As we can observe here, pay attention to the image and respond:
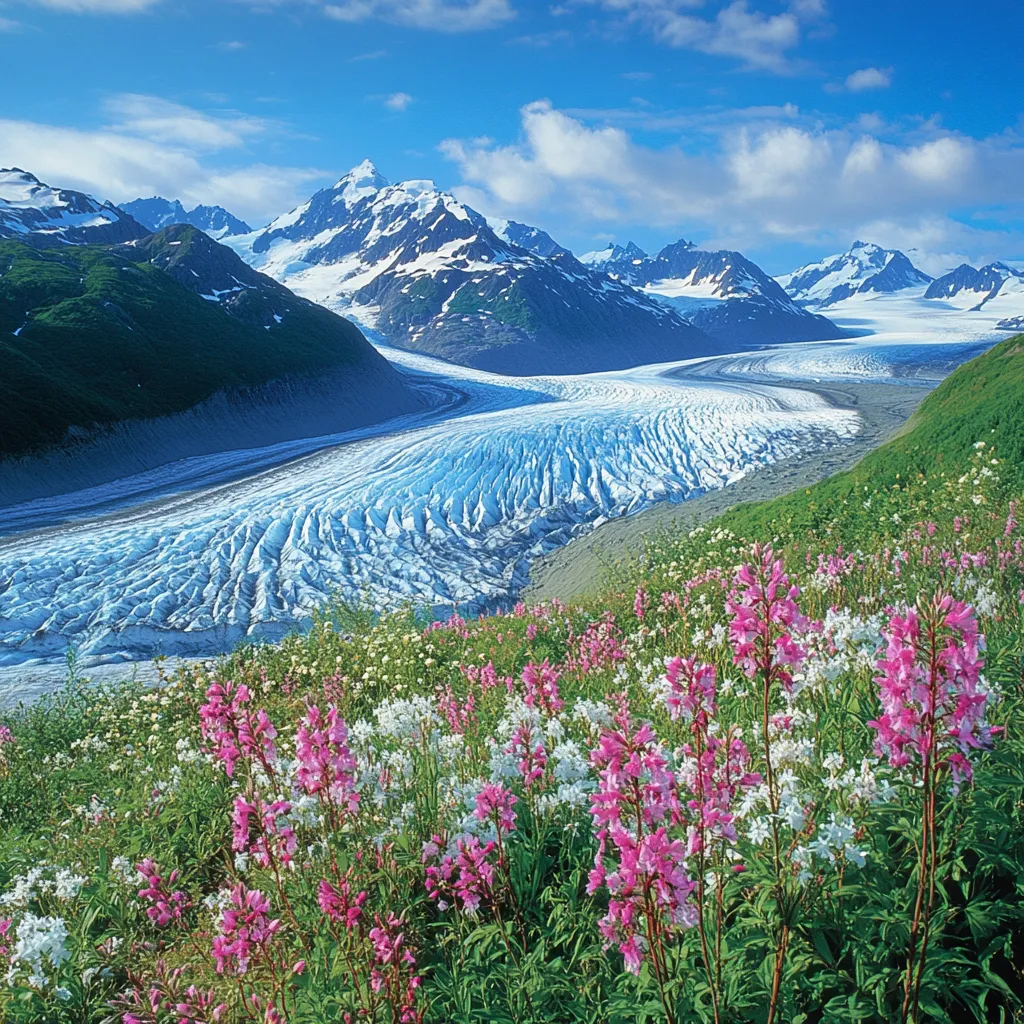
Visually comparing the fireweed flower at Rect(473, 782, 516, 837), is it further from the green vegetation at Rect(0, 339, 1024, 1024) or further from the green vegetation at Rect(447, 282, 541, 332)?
the green vegetation at Rect(447, 282, 541, 332)

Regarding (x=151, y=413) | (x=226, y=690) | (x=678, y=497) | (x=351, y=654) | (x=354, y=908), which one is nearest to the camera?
(x=354, y=908)

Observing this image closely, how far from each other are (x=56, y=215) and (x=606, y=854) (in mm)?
146922

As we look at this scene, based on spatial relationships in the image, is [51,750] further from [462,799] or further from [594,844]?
[594,844]

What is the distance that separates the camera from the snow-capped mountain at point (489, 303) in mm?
124188

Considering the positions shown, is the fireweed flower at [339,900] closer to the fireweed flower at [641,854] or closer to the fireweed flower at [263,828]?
the fireweed flower at [263,828]

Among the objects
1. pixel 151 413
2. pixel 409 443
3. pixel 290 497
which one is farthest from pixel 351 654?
pixel 151 413

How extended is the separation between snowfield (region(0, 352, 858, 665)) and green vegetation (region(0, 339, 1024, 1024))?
13.5 meters

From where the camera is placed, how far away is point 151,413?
1599 inches

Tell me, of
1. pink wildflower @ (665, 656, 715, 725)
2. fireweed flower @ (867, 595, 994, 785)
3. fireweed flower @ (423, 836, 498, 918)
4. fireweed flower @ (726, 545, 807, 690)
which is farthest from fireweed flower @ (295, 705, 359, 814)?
fireweed flower @ (867, 595, 994, 785)

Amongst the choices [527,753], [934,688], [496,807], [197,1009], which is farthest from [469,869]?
→ [934,688]

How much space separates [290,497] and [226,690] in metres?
26.2

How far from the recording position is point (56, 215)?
120 m

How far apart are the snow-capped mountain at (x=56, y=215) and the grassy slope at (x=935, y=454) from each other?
110m

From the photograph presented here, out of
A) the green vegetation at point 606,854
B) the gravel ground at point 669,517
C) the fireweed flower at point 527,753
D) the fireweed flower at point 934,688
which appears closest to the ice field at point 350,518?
the gravel ground at point 669,517
